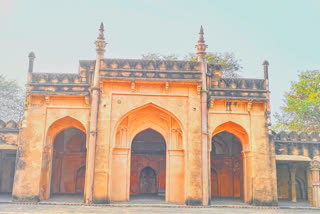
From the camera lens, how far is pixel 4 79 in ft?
80.8

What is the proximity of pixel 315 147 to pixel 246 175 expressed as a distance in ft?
10.6

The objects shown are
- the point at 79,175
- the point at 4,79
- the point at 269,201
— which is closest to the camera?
the point at 269,201

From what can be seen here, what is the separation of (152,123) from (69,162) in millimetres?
5357

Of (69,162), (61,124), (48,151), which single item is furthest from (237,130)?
(69,162)

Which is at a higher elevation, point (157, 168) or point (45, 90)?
point (45, 90)

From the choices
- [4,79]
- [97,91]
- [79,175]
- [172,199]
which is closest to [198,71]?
[97,91]

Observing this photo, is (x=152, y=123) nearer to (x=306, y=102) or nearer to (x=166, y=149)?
(x=166, y=149)

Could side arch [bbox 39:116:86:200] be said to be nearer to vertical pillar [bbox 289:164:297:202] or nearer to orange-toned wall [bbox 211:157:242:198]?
orange-toned wall [bbox 211:157:242:198]

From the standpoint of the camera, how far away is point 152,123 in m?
13.2

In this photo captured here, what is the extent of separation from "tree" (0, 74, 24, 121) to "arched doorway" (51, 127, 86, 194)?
33.8 feet

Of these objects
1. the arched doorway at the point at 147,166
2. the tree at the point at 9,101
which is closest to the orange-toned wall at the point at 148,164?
the arched doorway at the point at 147,166

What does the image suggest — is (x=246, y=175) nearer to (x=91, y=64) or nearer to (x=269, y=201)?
(x=269, y=201)

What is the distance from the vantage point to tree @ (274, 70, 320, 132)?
18.5 metres

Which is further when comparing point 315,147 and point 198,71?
point 315,147
